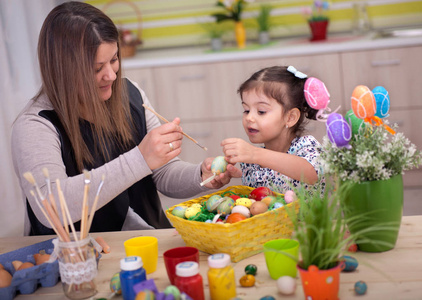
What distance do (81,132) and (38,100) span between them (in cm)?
17

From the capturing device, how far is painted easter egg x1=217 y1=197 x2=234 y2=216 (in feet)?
4.23

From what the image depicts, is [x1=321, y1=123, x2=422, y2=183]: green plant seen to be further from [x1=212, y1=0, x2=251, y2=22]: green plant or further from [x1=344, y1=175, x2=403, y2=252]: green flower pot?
[x1=212, y1=0, x2=251, y2=22]: green plant

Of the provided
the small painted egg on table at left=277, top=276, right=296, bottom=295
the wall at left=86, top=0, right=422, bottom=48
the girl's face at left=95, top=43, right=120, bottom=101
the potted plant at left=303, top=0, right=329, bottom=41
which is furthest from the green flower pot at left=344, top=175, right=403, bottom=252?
the wall at left=86, top=0, right=422, bottom=48

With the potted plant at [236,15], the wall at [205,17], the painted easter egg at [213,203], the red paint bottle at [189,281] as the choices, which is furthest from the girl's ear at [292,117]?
the wall at [205,17]

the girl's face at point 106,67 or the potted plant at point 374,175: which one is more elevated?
the girl's face at point 106,67

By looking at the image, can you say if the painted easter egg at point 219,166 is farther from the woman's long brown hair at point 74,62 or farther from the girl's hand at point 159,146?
the woman's long brown hair at point 74,62

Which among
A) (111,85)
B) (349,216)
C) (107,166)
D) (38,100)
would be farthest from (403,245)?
(38,100)

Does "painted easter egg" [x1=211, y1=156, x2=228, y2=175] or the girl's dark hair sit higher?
the girl's dark hair

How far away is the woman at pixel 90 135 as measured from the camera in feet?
4.80

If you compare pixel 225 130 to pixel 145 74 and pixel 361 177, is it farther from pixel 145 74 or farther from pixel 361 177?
pixel 361 177

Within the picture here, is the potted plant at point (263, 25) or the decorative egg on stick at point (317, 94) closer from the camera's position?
the decorative egg on stick at point (317, 94)

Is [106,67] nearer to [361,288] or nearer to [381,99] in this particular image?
[381,99]

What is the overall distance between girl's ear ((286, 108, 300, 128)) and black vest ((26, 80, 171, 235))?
0.53m

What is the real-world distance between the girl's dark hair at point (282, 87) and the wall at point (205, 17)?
2.07m
